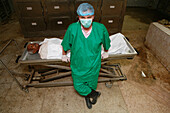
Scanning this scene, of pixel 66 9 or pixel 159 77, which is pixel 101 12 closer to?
pixel 66 9

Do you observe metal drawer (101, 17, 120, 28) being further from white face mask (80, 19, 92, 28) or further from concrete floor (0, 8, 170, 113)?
white face mask (80, 19, 92, 28)

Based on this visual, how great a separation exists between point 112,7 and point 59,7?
1529 mm

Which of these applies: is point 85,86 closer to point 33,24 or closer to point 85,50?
point 85,50

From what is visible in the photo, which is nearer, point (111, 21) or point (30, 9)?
point (30, 9)

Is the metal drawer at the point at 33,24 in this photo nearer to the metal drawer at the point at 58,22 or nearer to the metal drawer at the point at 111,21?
the metal drawer at the point at 58,22

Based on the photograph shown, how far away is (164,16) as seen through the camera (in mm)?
5266

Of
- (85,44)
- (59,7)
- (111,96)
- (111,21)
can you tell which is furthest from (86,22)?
(111,21)

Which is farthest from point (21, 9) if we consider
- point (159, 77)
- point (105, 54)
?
point (159, 77)

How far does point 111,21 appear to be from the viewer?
11.8 ft

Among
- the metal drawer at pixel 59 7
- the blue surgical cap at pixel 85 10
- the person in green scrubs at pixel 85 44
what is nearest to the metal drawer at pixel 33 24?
the metal drawer at pixel 59 7

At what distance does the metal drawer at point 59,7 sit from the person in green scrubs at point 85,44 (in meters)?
2.05

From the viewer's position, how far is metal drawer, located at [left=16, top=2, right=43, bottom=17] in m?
3.07

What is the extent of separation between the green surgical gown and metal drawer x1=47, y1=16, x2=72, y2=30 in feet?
7.02

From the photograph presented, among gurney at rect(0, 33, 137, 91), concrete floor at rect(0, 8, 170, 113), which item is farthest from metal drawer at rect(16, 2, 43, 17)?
gurney at rect(0, 33, 137, 91)
